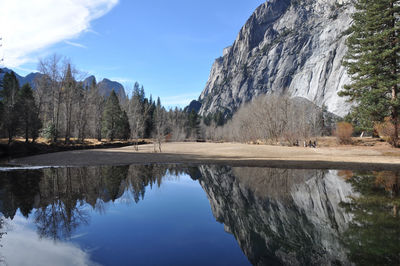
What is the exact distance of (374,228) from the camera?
18.6 ft

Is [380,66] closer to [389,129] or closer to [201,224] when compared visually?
[389,129]

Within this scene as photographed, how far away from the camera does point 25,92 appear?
44000 millimetres

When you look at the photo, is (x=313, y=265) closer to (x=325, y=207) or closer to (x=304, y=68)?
(x=325, y=207)

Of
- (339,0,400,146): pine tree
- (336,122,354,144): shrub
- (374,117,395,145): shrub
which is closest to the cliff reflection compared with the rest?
(339,0,400,146): pine tree

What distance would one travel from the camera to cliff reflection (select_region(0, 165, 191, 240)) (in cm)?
660

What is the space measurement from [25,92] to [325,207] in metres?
55.4

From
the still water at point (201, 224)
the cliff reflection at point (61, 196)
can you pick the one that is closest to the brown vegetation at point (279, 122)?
the still water at point (201, 224)

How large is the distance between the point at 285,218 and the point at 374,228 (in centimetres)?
220

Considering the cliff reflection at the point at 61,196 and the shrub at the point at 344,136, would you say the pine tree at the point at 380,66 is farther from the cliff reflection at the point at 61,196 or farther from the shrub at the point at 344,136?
the cliff reflection at the point at 61,196

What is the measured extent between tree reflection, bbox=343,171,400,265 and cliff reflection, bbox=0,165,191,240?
708 cm

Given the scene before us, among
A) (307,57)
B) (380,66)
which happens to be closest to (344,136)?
(380,66)

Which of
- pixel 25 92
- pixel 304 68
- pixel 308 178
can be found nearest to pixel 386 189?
pixel 308 178

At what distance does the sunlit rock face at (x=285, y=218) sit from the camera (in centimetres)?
471

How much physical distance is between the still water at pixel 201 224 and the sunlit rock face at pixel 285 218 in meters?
0.03
